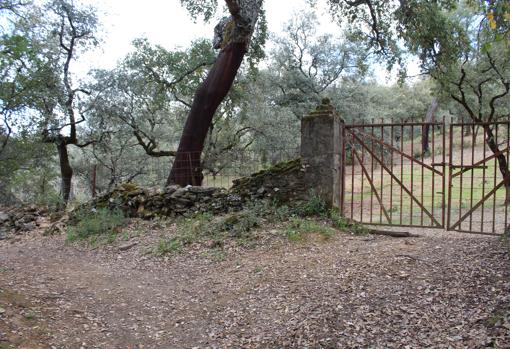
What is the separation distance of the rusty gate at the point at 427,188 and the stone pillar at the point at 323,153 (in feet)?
0.75

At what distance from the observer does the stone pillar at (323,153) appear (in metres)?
7.27

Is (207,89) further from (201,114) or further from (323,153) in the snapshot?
(323,153)

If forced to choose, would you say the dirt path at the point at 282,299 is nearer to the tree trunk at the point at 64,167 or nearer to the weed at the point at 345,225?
the weed at the point at 345,225

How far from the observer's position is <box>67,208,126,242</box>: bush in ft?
28.8

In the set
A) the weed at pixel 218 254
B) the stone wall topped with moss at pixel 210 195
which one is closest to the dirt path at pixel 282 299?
the weed at pixel 218 254

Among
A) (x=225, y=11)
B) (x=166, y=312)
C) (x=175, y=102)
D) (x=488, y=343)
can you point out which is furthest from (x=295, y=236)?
(x=175, y=102)

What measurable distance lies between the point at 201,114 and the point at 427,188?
1022 centimetres

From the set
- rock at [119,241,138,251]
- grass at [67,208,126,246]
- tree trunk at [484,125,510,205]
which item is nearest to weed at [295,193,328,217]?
tree trunk at [484,125,510,205]

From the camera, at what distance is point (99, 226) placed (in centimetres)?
891

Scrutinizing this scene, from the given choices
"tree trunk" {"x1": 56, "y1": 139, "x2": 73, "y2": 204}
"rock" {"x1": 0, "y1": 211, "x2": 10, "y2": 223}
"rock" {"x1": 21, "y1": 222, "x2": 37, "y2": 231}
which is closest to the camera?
"rock" {"x1": 21, "y1": 222, "x2": 37, "y2": 231}

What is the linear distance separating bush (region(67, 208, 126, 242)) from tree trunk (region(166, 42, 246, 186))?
81.1 inches

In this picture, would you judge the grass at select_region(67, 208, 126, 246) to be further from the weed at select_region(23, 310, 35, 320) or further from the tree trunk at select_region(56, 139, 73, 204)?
the tree trunk at select_region(56, 139, 73, 204)

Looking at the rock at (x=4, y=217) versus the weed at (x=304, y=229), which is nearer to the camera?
the weed at (x=304, y=229)

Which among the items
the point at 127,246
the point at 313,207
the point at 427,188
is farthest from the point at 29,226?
the point at 427,188
